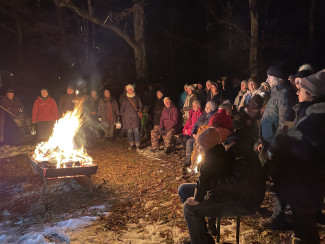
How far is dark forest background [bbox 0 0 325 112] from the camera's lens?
22359 millimetres

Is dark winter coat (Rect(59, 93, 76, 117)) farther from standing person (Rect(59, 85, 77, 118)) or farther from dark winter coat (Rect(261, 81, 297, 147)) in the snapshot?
dark winter coat (Rect(261, 81, 297, 147))

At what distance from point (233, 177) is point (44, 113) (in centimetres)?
923

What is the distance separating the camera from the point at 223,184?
3.32 m

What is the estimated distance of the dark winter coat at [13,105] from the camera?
451 inches

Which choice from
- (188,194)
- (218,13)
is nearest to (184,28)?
(218,13)

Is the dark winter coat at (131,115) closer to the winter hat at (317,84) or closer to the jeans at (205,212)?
the jeans at (205,212)

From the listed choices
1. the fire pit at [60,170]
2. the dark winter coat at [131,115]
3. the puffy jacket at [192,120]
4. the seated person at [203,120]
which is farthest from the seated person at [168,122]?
the fire pit at [60,170]

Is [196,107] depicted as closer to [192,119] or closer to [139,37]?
[192,119]

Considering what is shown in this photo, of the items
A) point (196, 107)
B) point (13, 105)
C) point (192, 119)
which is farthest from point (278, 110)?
point (13, 105)

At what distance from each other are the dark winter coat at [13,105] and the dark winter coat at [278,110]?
1030 cm

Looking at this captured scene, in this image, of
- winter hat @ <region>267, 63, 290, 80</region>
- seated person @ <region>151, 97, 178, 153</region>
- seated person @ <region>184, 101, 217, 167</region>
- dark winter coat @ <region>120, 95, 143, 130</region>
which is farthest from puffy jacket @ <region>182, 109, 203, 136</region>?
winter hat @ <region>267, 63, 290, 80</region>

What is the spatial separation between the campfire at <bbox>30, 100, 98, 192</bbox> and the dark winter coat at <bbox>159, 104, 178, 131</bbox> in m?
3.03

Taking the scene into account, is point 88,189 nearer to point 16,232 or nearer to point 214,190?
point 16,232

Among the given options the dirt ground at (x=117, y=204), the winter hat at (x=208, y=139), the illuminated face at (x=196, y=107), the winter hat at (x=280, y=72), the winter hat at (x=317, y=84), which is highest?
the winter hat at (x=280, y=72)
